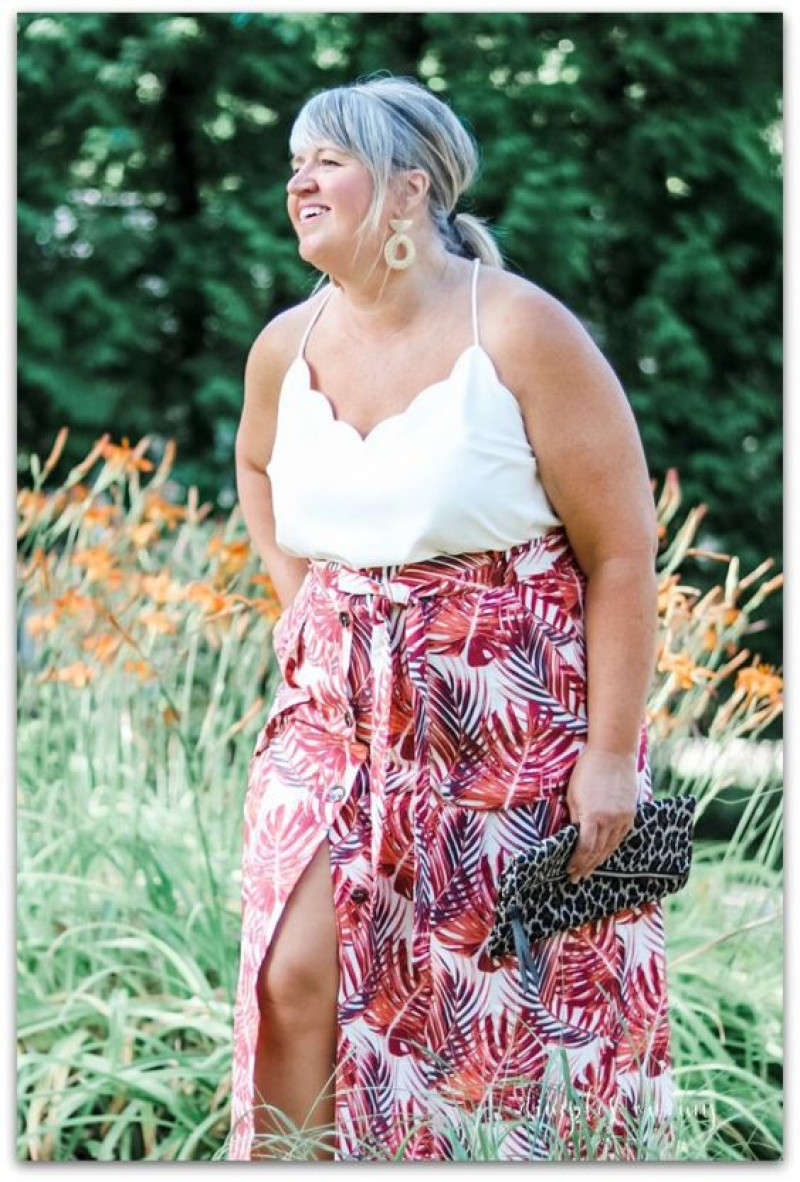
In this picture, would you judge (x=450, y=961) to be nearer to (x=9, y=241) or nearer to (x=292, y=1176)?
(x=292, y=1176)

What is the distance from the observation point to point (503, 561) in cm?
214

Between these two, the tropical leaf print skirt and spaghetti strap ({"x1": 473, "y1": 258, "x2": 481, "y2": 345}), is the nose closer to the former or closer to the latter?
spaghetti strap ({"x1": 473, "y1": 258, "x2": 481, "y2": 345})

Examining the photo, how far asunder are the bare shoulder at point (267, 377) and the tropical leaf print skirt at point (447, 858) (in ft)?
1.18

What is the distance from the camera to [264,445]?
254 centimetres

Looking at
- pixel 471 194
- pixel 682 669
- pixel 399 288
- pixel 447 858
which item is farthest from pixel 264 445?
pixel 471 194

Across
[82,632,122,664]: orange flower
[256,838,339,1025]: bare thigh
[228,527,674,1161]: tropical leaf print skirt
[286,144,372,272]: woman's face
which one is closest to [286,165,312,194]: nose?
[286,144,372,272]: woman's face

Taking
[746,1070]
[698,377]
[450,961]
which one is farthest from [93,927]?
[698,377]

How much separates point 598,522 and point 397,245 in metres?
0.49

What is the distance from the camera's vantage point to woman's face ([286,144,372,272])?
2.11 metres

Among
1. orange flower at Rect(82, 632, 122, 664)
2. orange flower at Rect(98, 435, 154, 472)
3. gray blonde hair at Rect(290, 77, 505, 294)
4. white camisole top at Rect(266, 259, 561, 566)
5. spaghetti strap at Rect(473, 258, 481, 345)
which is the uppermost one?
gray blonde hair at Rect(290, 77, 505, 294)

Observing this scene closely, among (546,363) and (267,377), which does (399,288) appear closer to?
(546,363)

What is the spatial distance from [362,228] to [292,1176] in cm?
140

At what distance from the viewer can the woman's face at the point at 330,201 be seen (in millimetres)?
2105

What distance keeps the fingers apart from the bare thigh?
1.17 ft
